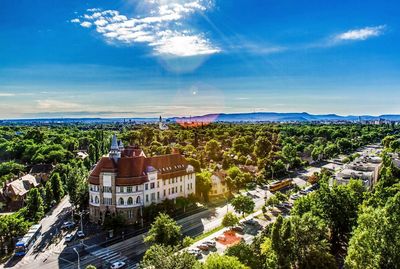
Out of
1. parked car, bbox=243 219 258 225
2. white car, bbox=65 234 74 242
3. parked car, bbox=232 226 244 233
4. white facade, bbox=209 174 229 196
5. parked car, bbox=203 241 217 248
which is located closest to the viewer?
parked car, bbox=203 241 217 248

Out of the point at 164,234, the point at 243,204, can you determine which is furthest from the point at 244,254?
the point at 243,204

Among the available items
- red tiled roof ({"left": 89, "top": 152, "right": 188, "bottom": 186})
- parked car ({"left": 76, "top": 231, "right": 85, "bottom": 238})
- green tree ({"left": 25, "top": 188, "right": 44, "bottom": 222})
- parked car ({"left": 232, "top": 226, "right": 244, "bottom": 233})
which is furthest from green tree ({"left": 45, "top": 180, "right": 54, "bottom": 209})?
parked car ({"left": 232, "top": 226, "right": 244, "bottom": 233})

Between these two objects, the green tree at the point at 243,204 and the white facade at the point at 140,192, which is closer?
the green tree at the point at 243,204

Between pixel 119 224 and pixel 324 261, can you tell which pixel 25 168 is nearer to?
pixel 119 224

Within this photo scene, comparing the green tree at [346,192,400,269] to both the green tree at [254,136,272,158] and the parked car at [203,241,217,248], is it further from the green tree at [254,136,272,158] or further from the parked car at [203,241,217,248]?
the green tree at [254,136,272,158]

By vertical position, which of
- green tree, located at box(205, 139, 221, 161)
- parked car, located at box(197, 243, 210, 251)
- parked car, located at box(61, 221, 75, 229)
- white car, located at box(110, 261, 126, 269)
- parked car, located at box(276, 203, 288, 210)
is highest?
green tree, located at box(205, 139, 221, 161)

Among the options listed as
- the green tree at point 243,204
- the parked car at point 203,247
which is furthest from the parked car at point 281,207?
the parked car at point 203,247

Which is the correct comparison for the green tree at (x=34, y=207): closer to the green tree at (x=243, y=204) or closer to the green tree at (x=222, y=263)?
the green tree at (x=243, y=204)

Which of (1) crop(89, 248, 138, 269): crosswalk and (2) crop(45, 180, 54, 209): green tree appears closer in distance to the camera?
(1) crop(89, 248, 138, 269): crosswalk
